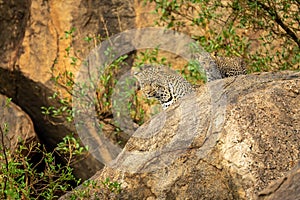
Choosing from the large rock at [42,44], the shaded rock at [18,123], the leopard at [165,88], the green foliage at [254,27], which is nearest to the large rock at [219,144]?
the leopard at [165,88]

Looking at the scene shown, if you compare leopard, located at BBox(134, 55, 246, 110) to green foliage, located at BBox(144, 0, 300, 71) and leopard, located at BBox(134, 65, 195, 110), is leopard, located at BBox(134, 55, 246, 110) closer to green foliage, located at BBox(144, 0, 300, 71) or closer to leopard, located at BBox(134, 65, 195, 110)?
leopard, located at BBox(134, 65, 195, 110)

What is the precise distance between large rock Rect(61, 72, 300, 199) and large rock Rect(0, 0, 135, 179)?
17.8 ft

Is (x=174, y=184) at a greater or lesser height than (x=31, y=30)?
lesser

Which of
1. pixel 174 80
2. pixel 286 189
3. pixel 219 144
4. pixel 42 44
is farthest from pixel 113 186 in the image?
pixel 42 44

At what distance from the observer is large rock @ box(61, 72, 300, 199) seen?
6512 millimetres

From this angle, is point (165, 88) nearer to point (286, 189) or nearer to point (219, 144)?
point (219, 144)

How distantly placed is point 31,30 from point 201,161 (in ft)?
23.4

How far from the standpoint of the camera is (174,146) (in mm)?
7117

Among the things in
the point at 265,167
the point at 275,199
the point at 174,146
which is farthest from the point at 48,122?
Answer: the point at 275,199

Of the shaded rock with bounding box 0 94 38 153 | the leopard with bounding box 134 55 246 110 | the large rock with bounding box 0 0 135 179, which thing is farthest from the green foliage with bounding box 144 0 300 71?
the shaded rock with bounding box 0 94 38 153

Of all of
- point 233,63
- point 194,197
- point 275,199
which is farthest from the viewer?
point 233,63

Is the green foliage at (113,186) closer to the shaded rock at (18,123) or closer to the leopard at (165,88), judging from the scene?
the leopard at (165,88)

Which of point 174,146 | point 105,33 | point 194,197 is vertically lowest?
point 194,197

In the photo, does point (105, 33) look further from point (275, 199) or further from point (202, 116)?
point (275, 199)
